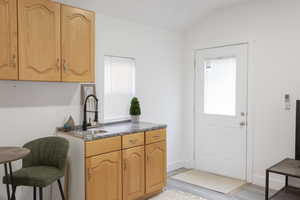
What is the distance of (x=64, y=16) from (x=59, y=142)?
128cm

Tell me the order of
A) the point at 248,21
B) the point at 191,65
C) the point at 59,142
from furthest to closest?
the point at 191,65 → the point at 248,21 → the point at 59,142

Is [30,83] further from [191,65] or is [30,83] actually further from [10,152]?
[191,65]

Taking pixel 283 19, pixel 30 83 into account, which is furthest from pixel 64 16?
pixel 283 19

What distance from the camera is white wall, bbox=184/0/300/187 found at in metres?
3.36

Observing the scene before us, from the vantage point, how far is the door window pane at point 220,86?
3.94m

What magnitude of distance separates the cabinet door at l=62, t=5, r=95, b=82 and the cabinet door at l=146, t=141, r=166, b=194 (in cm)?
116

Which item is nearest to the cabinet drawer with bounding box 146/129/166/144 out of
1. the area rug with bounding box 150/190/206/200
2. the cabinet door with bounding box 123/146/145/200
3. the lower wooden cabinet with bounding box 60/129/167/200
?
the lower wooden cabinet with bounding box 60/129/167/200

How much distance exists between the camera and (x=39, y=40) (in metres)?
2.46

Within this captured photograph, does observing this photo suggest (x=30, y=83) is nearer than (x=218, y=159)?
Yes

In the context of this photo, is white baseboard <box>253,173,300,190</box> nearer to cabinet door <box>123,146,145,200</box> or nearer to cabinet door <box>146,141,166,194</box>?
cabinet door <box>146,141,166,194</box>

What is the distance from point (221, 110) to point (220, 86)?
0.38m

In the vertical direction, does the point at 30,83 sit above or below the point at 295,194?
above

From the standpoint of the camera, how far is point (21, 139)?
2699mm

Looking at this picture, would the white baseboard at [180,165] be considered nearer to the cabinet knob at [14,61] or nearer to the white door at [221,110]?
the white door at [221,110]
